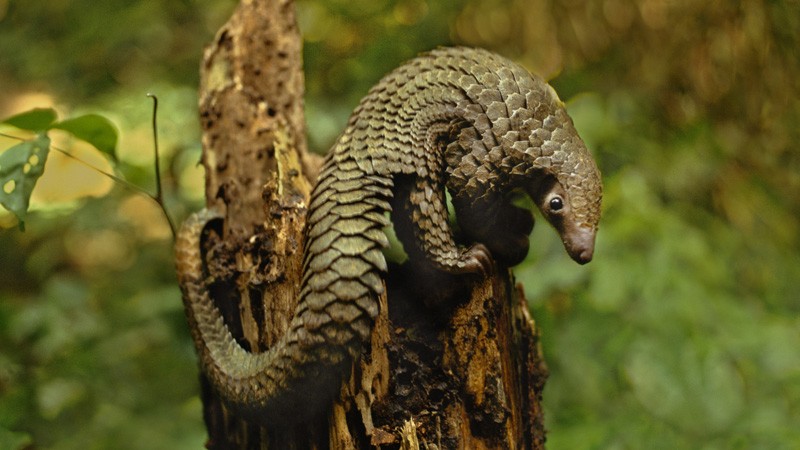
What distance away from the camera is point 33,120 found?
1.52 meters

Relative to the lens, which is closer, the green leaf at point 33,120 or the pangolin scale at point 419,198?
the pangolin scale at point 419,198

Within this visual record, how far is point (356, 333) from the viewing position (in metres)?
1.19

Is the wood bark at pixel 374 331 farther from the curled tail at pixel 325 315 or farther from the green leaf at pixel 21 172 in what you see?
the green leaf at pixel 21 172

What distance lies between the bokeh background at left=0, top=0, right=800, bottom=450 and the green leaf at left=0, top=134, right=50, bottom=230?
336 mm

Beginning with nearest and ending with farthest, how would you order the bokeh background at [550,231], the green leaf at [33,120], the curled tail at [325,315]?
the curled tail at [325,315], the green leaf at [33,120], the bokeh background at [550,231]

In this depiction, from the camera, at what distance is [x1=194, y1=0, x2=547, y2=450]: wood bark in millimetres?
1265

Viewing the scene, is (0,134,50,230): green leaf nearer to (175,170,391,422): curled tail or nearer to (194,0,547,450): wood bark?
(194,0,547,450): wood bark

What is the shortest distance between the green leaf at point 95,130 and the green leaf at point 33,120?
0.15ft

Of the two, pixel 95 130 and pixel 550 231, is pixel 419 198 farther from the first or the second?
pixel 550 231

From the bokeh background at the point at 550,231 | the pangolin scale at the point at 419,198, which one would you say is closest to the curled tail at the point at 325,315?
the pangolin scale at the point at 419,198

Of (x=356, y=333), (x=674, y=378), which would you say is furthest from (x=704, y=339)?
(x=356, y=333)

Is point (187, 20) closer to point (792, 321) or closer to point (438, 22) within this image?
point (438, 22)

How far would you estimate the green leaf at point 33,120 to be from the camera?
1511mm

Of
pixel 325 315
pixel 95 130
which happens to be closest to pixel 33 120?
pixel 95 130
